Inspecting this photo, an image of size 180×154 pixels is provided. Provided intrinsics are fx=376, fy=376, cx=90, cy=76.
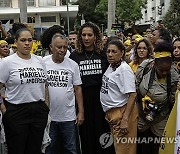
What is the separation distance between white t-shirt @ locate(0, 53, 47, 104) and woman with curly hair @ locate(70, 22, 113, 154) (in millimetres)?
924

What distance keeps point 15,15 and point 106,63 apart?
35.2 meters

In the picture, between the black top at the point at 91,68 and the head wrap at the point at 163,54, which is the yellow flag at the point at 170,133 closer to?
the head wrap at the point at 163,54

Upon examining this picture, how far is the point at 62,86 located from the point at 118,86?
2.56 feet

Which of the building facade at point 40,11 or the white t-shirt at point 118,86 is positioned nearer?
the white t-shirt at point 118,86

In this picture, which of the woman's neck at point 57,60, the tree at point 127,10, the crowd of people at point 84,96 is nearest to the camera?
the crowd of people at point 84,96

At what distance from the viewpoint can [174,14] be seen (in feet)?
57.4

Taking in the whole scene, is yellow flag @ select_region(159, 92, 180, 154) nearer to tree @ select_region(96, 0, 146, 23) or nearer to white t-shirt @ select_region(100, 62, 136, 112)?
white t-shirt @ select_region(100, 62, 136, 112)

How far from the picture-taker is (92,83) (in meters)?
5.52

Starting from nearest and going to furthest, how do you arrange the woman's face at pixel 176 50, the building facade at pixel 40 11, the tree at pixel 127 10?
the woman's face at pixel 176 50, the building facade at pixel 40 11, the tree at pixel 127 10

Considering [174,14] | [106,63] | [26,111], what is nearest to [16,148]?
[26,111]

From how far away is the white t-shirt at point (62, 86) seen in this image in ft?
17.0

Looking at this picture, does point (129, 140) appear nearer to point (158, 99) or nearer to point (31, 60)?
point (158, 99)

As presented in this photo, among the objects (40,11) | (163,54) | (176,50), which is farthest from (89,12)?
(163,54)

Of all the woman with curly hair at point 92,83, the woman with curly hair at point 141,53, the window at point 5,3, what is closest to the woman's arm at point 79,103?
the woman with curly hair at point 92,83
